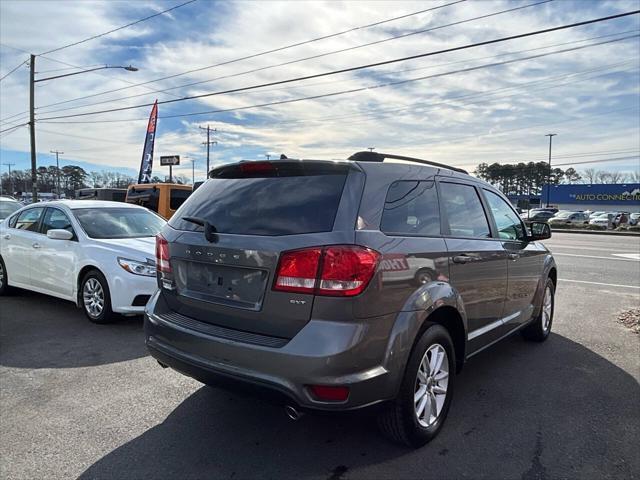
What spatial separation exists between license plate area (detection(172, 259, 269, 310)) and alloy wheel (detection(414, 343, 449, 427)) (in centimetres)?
113

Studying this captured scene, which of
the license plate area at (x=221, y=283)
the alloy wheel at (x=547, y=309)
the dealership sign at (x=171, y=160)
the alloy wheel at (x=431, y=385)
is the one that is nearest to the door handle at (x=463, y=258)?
the alloy wheel at (x=431, y=385)

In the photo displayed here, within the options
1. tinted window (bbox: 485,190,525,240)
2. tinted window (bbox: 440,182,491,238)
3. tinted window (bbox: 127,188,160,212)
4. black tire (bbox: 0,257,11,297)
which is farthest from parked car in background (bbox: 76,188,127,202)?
tinted window (bbox: 440,182,491,238)

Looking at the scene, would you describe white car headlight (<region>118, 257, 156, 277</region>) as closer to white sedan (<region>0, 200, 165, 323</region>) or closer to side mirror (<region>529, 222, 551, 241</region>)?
white sedan (<region>0, 200, 165, 323</region>)

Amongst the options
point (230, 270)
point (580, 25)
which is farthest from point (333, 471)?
point (580, 25)

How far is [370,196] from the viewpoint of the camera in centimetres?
284

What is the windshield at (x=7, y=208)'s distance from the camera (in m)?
11.8

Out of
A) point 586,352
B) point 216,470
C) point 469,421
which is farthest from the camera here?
point 586,352

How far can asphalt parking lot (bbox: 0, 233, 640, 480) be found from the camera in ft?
9.39

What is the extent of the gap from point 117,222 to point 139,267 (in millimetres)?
1417

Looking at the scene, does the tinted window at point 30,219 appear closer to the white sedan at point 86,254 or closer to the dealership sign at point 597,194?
the white sedan at point 86,254

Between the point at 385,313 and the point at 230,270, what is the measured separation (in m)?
0.95

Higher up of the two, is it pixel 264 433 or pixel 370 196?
pixel 370 196

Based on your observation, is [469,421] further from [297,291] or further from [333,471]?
[297,291]

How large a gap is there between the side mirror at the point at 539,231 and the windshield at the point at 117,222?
495cm
